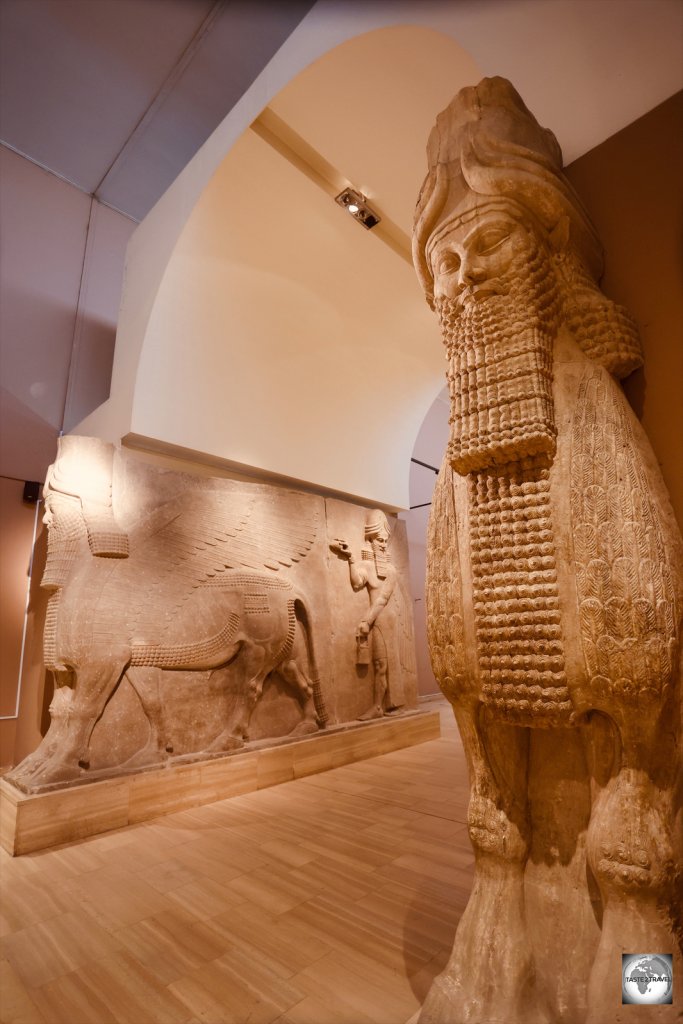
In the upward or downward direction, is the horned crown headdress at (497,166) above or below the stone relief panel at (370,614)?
above

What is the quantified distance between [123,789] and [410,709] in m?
3.16

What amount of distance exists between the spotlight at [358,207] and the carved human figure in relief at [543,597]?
8.02ft

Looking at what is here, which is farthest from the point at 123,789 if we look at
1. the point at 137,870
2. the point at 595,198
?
the point at 595,198

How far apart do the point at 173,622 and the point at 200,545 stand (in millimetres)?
651

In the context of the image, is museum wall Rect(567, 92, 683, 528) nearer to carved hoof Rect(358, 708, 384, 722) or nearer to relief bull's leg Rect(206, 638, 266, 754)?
relief bull's leg Rect(206, 638, 266, 754)

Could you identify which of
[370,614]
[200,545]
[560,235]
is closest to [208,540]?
[200,545]

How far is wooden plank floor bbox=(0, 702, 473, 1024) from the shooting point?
5.10ft

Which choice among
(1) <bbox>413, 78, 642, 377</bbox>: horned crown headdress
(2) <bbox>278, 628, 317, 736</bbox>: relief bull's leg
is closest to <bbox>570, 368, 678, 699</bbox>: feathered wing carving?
(1) <bbox>413, 78, 642, 377</bbox>: horned crown headdress

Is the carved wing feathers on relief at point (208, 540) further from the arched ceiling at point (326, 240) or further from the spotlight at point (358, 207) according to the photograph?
the spotlight at point (358, 207)

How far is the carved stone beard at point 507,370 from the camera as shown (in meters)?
1.30

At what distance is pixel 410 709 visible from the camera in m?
5.47

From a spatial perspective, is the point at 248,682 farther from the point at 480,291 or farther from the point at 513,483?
the point at 480,291

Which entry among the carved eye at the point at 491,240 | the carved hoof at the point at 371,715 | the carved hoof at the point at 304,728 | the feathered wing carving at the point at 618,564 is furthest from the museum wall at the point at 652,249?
the carved hoof at the point at 371,715

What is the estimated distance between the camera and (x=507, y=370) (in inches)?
53.1
